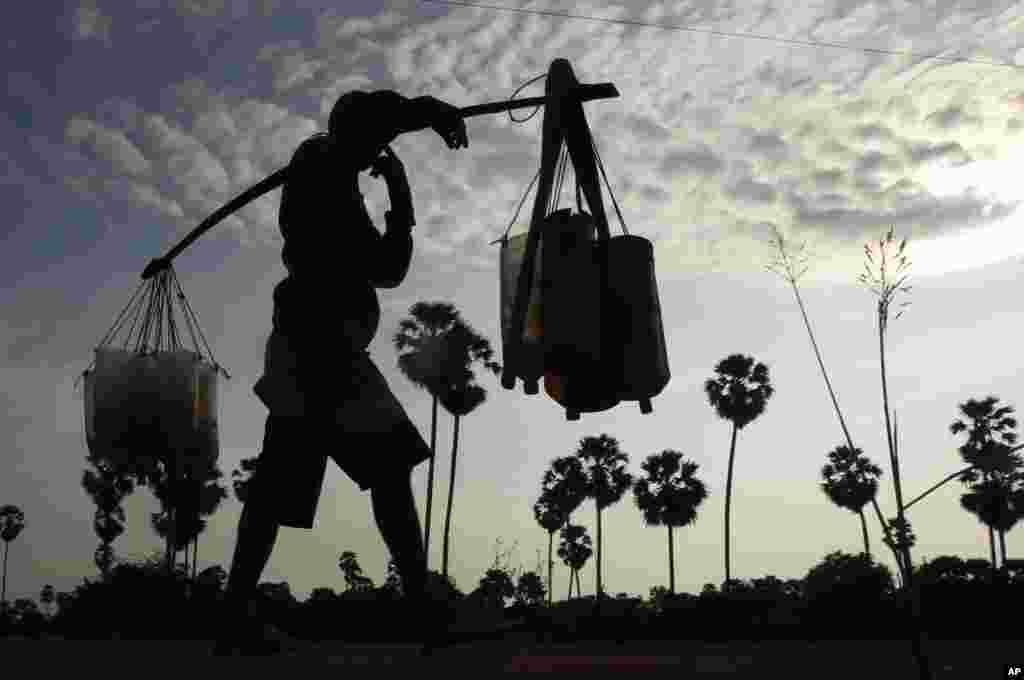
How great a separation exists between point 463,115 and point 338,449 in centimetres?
143

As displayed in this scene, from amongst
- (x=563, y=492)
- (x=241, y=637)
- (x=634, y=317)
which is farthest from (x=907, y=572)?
(x=563, y=492)

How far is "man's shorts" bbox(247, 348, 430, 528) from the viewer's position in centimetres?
366

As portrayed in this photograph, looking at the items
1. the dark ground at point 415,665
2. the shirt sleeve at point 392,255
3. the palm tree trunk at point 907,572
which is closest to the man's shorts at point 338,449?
the shirt sleeve at point 392,255

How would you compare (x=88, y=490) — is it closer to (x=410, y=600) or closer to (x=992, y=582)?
(x=992, y=582)

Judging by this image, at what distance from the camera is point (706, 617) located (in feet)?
59.1

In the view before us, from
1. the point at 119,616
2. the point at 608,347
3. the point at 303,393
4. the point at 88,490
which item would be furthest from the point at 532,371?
the point at 88,490

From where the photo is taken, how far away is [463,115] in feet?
→ 12.4

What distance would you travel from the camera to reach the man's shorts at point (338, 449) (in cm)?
366

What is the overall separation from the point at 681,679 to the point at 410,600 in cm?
109

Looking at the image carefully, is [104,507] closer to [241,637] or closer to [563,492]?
[563,492]

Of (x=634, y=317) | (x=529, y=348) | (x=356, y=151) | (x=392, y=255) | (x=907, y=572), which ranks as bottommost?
(x=907, y=572)

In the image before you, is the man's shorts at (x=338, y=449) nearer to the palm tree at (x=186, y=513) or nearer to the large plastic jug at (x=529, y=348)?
the large plastic jug at (x=529, y=348)

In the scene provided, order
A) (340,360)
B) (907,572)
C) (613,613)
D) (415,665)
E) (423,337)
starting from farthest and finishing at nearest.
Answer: (423,337)
(613,613)
(340,360)
(415,665)
(907,572)

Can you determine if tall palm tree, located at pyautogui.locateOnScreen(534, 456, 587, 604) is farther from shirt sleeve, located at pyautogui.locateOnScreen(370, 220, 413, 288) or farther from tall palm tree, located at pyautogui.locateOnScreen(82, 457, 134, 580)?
shirt sleeve, located at pyautogui.locateOnScreen(370, 220, 413, 288)
